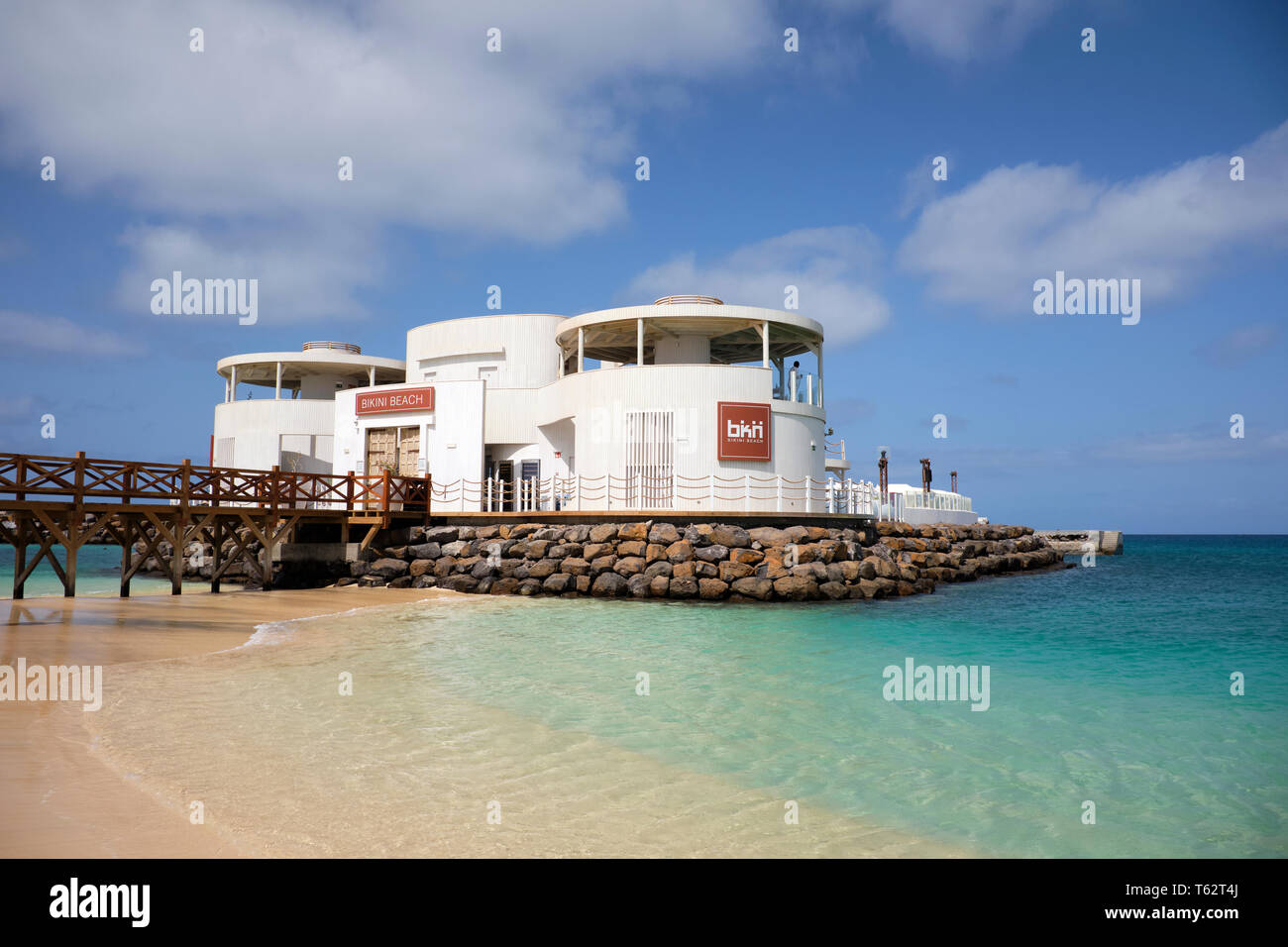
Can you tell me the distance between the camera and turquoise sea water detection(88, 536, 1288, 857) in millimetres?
5664

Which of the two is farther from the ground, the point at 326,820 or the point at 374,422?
the point at 374,422

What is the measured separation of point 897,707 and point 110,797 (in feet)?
24.4

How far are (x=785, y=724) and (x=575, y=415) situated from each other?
17.5 m

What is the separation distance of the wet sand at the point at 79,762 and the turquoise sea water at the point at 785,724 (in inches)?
16.6

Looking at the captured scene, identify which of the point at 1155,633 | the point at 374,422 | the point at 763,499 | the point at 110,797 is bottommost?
the point at 1155,633

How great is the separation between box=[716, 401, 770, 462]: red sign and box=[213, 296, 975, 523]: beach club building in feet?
0.11

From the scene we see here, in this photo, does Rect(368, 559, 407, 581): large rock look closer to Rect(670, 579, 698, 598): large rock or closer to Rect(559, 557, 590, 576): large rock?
Rect(559, 557, 590, 576): large rock

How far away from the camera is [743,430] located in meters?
22.7

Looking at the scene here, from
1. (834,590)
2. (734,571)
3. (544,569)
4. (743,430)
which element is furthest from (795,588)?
(544,569)

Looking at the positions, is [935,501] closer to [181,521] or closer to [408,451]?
[408,451]

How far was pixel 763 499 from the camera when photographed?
22.8 meters
